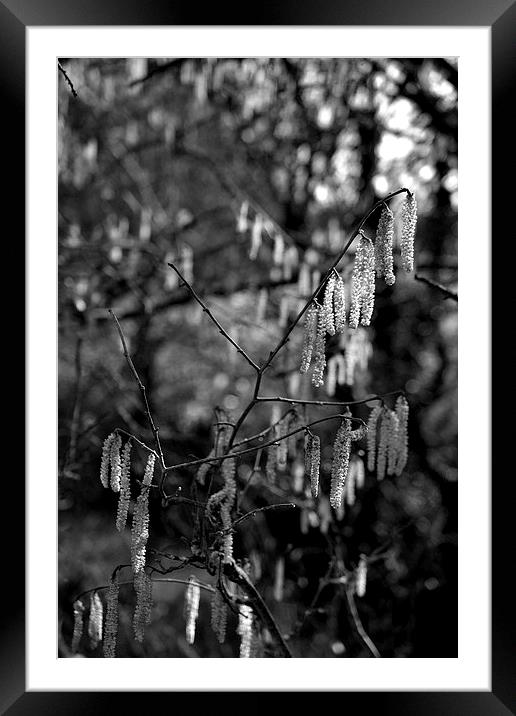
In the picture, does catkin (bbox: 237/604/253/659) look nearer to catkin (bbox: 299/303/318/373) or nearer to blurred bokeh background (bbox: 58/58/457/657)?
catkin (bbox: 299/303/318/373)

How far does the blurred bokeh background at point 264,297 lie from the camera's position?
226cm

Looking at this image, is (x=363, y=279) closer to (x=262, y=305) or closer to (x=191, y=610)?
(x=191, y=610)

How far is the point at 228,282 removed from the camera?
312 centimetres

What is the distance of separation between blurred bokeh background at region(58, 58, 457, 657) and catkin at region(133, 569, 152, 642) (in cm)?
69

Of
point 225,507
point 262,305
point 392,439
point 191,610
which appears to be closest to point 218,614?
point 191,610

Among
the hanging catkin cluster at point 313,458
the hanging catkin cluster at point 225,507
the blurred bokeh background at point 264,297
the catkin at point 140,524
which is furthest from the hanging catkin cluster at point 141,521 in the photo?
the blurred bokeh background at point 264,297

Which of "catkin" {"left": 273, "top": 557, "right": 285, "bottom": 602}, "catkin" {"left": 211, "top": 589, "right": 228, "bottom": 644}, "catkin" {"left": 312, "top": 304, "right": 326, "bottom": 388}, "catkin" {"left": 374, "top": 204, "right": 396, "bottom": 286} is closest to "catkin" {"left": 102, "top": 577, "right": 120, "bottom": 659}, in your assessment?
"catkin" {"left": 211, "top": 589, "right": 228, "bottom": 644}

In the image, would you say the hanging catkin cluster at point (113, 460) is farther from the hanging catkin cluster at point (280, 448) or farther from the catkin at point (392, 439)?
the catkin at point (392, 439)
